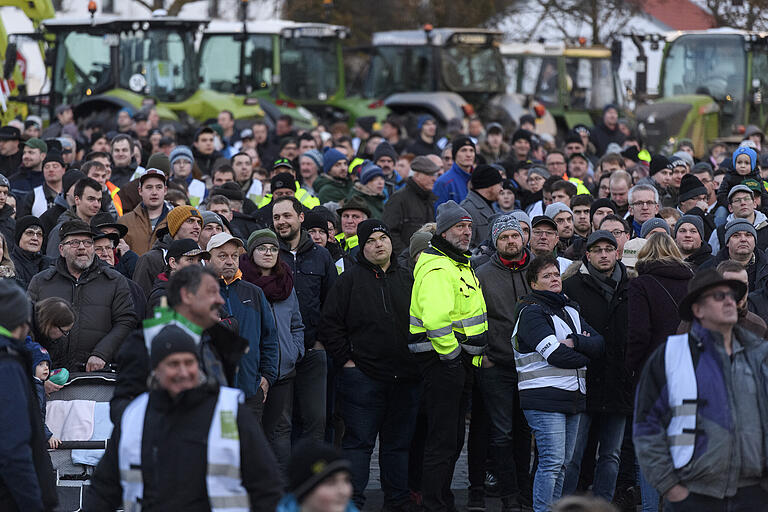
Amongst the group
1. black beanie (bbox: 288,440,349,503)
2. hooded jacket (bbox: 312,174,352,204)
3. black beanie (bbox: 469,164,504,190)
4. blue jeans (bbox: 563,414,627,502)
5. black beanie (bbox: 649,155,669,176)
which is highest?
black beanie (bbox: 649,155,669,176)

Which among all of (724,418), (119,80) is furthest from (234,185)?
(119,80)

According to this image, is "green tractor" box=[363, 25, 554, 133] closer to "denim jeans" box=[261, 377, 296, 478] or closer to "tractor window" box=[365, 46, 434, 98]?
"tractor window" box=[365, 46, 434, 98]

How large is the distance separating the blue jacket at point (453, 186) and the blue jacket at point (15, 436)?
7094 mm

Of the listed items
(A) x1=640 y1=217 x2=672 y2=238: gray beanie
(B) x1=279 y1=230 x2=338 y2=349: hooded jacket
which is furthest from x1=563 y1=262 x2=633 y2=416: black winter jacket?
(B) x1=279 y1=230 x2=338 y2=349: hooded jacket

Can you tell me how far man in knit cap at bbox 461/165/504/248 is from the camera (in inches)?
451

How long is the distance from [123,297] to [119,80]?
46.9 feet

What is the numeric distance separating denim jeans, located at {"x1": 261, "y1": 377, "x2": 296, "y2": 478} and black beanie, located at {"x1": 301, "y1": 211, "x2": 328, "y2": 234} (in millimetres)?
1401

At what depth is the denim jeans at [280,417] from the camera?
928cm

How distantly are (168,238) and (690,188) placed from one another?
16.9 feet

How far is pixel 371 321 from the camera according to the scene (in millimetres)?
9430

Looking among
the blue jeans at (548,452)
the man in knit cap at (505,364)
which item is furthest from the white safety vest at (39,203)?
the blue jeans at (548,452)

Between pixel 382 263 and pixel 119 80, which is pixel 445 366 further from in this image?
pixel 119 80

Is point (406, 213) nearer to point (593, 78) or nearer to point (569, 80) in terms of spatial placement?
point (569, 80)

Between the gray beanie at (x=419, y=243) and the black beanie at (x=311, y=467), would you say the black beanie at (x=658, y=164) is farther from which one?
the black beanie at (x=311, y=467)
